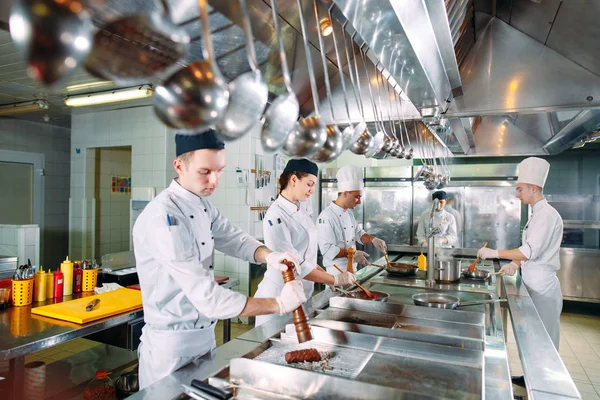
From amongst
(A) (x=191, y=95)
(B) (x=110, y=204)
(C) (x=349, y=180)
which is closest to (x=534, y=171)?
(C) (x=349, y=180)

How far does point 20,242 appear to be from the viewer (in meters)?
4.05

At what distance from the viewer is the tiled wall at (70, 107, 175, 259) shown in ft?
16.7

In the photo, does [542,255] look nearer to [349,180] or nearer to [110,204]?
[349,180]

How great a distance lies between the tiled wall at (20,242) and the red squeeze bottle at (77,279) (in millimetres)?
1481

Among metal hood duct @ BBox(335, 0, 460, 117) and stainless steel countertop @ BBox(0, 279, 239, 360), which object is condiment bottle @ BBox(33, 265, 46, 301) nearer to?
stainless steel countertop @ BBox(0, 279, 239, 360)

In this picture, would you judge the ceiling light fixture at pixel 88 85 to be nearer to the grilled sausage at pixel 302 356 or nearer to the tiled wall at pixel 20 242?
the tiled wall at pixel 20 242

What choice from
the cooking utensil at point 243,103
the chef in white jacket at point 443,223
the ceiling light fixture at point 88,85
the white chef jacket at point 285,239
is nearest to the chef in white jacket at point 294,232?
the white chef jacket at point 285,239

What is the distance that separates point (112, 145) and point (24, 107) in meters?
1.14

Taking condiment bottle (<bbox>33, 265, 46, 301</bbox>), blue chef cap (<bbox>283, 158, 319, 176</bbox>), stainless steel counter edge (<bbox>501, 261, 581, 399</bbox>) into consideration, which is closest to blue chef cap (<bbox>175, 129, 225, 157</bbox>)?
blue chef cap (<bbox>283, 158, 319, 176</bbox>)

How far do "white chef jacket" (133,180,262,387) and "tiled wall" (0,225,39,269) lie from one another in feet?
10.2

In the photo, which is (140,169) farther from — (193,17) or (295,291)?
(295,291)

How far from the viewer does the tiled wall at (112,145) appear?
510 cm

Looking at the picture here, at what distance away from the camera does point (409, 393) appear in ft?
3.50

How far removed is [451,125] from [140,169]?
386 cm
